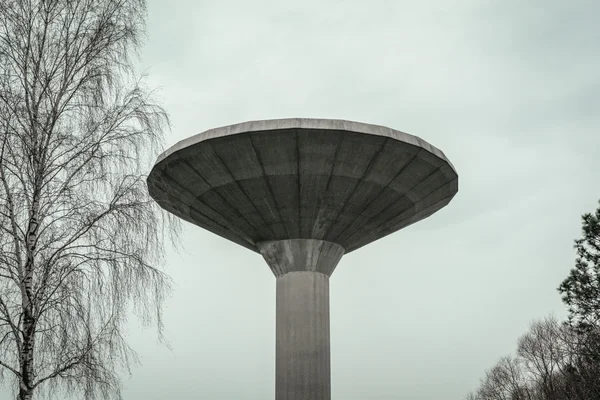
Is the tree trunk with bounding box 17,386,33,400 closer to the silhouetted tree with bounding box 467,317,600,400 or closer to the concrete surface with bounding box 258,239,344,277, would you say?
the concrete surface with bounding box 258,239,344,277

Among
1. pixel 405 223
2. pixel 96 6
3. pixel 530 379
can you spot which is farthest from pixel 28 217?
pixel 530 379

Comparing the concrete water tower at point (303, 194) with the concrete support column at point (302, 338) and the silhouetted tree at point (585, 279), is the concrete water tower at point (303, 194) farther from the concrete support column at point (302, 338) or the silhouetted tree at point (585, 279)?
the silhouetted tree at point (585, 279)

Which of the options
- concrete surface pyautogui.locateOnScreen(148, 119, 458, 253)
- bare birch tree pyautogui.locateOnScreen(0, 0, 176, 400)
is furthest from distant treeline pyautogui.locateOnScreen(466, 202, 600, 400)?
bare birch tree pyautogui.locateOnScreen(0, 0, 176, 400)

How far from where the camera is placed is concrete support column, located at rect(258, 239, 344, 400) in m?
12.1

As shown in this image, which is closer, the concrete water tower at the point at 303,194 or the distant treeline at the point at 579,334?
the concrete water tower at the point at 303,194

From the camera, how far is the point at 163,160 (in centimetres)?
1188

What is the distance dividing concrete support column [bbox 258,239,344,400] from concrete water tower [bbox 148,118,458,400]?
19mm

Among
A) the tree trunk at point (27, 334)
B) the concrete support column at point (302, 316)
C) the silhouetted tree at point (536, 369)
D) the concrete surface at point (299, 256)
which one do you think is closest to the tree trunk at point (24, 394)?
the tree trunk at point (27, 334)

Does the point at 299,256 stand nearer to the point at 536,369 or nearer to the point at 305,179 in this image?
the point at 305,179

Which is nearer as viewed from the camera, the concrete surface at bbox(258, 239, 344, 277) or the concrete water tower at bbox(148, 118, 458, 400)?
the concrete water tower at bbox(148, 118, 458, 400)

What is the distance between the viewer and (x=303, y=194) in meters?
12.3

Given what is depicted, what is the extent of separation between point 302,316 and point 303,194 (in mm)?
2313

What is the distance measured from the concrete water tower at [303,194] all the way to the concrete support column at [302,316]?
19 millimetres

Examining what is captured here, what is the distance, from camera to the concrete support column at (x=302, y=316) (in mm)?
12055
